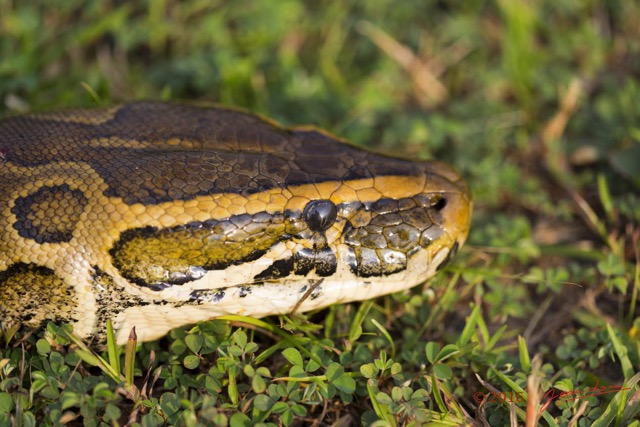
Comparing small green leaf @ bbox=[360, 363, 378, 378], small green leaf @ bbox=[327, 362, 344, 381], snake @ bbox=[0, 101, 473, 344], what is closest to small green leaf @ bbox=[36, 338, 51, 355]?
snake @ bbox=[0, 101, 473, 344]

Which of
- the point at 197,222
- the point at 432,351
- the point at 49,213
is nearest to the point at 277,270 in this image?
the point at 197,222

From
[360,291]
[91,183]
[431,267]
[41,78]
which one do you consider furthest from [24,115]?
[431,267]

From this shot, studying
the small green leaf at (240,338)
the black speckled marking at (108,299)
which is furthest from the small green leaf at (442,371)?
the black speckled marking at (108,299)

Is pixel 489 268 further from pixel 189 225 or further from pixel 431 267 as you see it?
pixel 189 225

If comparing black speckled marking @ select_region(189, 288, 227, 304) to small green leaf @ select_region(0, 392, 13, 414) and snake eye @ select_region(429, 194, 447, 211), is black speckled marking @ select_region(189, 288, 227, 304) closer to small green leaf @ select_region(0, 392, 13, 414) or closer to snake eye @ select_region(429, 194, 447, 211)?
small green leaf @ select_region(0, 392, 13, 414)

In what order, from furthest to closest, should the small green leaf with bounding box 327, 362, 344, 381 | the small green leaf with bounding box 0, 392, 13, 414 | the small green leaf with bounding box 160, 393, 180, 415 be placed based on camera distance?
1. the small green leaf with bounding box 327, 362, 344, 381
2. the small green leaf with bounding box 160, 393, 180, 415
3. the small green leaf with bounding box 0, 392, 13, 414

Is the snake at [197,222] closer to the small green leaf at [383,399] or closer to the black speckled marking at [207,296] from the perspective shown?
the black speckled marking at [207,296]

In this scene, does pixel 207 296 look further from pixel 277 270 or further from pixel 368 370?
pixel 368 370
